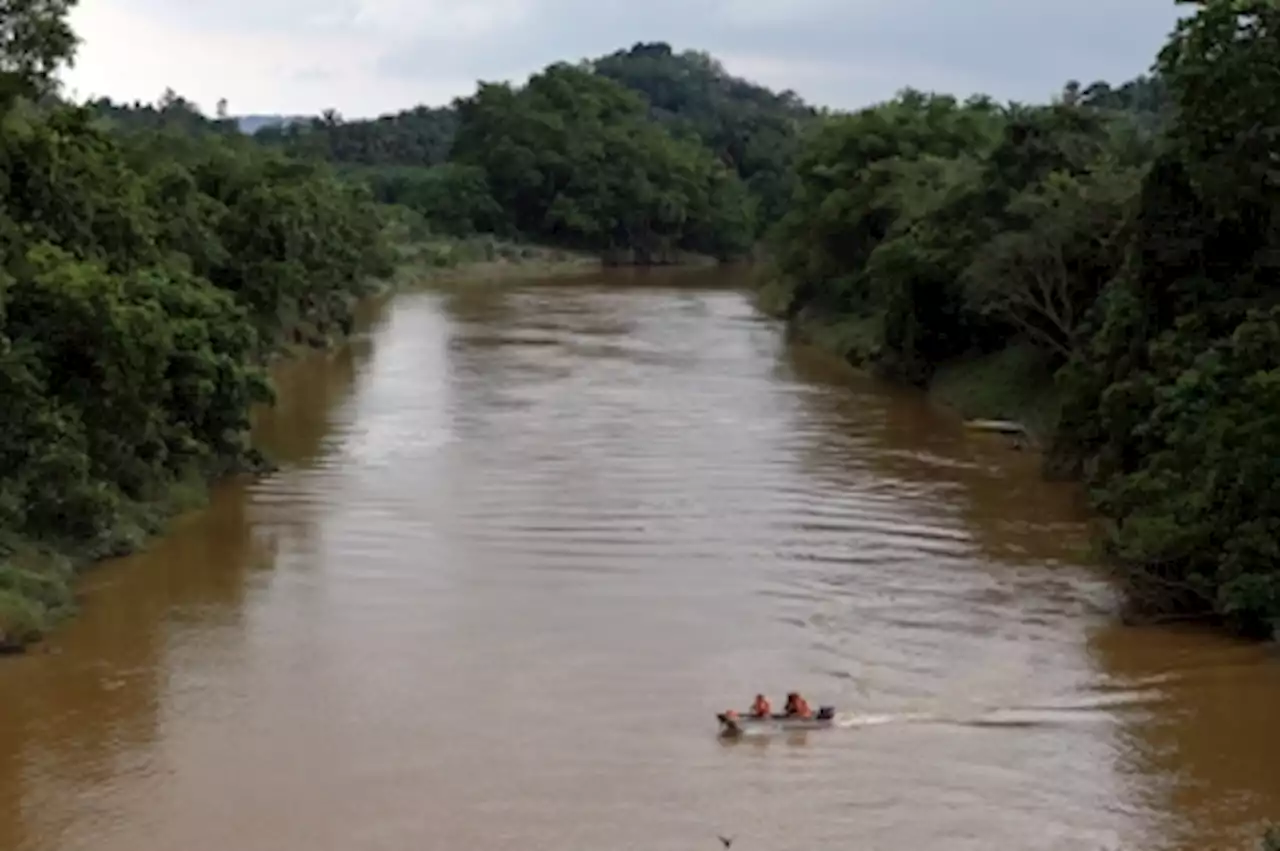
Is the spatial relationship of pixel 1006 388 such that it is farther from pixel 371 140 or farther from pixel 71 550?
pixel 371 140

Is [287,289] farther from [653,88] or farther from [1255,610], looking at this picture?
[653,88]

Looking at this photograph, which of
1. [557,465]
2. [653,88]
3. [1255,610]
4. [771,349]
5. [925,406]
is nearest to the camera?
[1255,610]

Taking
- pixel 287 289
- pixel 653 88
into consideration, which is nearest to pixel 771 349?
pixel 287 289

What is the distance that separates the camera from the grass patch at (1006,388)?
3750cm

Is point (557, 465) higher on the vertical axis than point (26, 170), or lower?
lower

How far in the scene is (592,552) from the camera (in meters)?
27.0

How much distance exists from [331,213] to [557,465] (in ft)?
81.2

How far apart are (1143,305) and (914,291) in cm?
1553

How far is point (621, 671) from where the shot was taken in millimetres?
21359

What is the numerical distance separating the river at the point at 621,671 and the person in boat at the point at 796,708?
1.11ft

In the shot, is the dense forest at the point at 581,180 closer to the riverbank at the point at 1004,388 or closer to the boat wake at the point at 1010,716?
the riverbank at the point at 1004,388

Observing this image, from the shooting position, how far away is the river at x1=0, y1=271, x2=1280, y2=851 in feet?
56.5

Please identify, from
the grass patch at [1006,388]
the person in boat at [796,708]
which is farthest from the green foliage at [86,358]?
the grass patch at [1006,388]

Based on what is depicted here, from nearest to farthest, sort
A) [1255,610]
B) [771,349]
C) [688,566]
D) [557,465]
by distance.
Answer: [1255,610] < [688,566] < [557,465] < [771,349]
